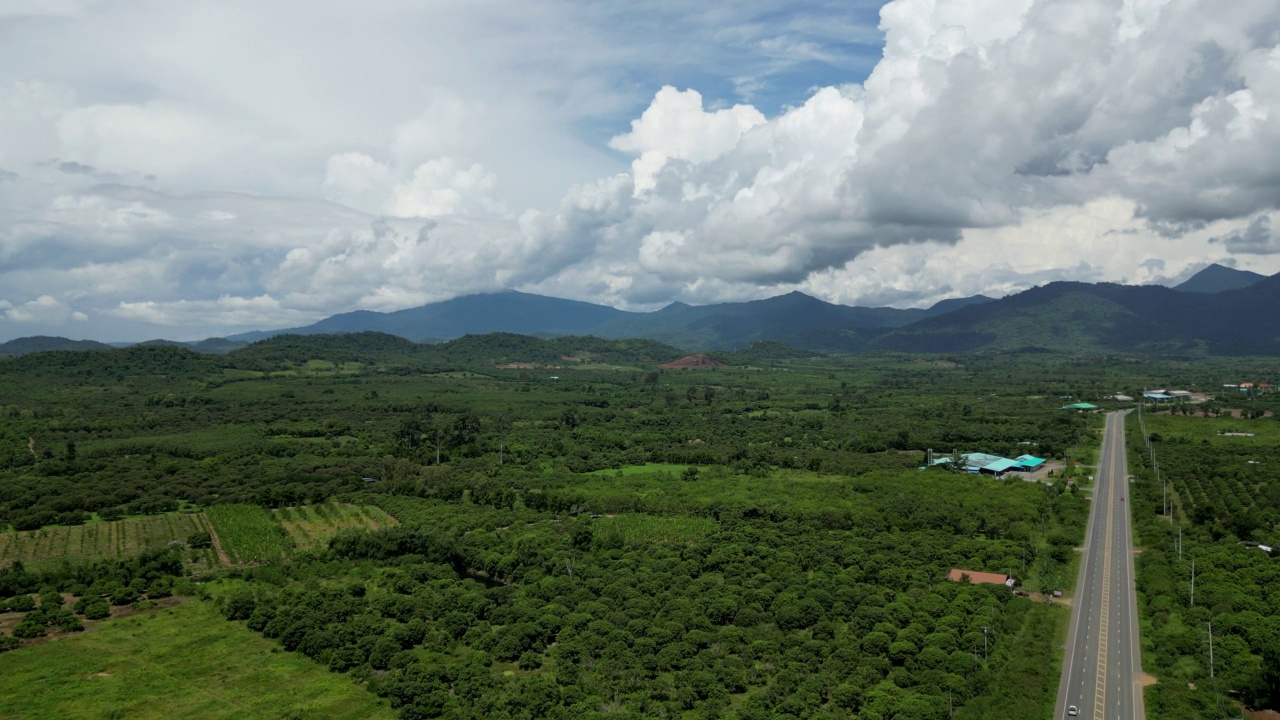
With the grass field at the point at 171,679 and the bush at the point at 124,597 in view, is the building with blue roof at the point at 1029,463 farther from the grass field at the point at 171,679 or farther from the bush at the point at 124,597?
the bush at the point at 124,597

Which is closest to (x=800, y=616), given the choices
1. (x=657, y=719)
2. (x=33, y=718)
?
(x=657, y=719)

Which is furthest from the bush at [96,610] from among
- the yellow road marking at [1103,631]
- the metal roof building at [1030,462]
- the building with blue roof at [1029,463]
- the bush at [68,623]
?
the metal roof building at [1030,462]

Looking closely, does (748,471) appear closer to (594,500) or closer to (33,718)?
(594,500)

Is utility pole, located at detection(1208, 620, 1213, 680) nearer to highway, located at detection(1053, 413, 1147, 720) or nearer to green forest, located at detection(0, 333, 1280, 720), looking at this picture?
green forest, located at detection(0, 333, 1280, 720)

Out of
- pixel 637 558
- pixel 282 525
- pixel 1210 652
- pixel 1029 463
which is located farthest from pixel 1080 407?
pixel 282 525

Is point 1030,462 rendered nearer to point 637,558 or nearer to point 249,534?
point 637,558

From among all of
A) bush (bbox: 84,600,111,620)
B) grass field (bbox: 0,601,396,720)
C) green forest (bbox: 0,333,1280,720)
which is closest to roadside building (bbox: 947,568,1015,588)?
green forest (bbox: 0,333,1280,720)
